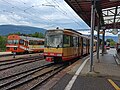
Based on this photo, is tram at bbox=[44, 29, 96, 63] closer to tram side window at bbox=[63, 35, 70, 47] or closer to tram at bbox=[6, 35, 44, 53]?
tram side window at bbox=[63, 35, 70, 47]

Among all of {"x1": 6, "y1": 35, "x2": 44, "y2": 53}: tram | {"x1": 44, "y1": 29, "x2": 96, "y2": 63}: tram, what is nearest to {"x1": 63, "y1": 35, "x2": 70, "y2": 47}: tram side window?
{"x1": 44, "y1": 29, "x2": 96, "y2": 63}: tram

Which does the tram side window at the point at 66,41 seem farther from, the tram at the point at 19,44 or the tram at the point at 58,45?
the tram at the point at 19,44

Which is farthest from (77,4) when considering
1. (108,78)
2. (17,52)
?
(17,52)

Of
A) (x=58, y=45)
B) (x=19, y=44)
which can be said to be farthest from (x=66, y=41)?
(x=19, y=44)

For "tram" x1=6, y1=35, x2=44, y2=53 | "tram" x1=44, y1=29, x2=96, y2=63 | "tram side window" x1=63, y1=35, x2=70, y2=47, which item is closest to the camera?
"tram" x1=44, y1=29, x2=96, y2=63

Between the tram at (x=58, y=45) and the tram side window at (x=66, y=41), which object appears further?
the tram side window at (x=66, y=41)

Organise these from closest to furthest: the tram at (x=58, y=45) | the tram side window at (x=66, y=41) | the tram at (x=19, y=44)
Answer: the tram at (x=58, y=45) → the tram side window at (x=66, y=41) → the tram at (x=19, y=44)

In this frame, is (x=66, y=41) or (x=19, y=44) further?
(x=19, y=44)

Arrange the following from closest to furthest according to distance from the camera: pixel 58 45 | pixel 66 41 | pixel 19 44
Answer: pixel 58 45 < pixel 66 41 < pixel 19 44

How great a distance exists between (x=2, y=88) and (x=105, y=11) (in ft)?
39.6

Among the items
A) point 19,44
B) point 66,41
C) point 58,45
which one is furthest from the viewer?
point 19,44

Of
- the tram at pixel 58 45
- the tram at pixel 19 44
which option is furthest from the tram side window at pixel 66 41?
the tram at pixel 19 44

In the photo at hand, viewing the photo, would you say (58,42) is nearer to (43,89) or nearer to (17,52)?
(43,89)

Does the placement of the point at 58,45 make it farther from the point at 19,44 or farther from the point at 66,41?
the point at 19,44
